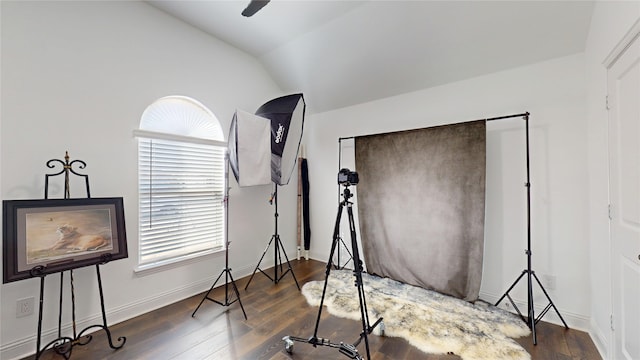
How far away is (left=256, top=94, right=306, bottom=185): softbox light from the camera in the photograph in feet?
9.39

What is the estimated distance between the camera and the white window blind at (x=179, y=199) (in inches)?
99.0

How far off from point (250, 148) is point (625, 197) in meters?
3.02

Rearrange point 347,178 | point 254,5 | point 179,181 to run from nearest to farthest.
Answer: point 254,5 < point 347,178 < point 179,181

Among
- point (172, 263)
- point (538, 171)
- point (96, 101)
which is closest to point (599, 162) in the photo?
point (538, 171)

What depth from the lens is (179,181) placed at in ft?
9.08

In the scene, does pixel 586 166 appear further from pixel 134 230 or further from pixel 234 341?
pixel 134 230

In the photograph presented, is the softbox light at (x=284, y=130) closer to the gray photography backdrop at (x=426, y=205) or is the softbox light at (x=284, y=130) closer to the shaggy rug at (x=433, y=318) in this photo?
the gray photography backdrop at (x=426, y=205)

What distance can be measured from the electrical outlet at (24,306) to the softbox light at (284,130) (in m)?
2.25

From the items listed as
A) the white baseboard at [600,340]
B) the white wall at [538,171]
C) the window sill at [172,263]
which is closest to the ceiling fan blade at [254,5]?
the white wall at [538,171]

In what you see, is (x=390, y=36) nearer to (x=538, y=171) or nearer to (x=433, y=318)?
(x=538, y=171)

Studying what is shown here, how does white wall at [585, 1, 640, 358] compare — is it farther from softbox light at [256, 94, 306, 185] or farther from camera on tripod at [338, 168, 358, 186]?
softbox light at [256, 94, 306, 185]

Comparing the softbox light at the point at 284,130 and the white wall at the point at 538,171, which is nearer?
the white wall at the point at 538,171

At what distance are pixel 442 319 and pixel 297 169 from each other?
9.41 ft

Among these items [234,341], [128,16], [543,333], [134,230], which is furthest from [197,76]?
[543,333]
